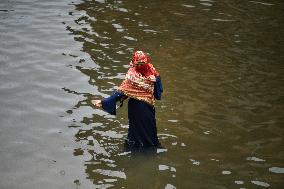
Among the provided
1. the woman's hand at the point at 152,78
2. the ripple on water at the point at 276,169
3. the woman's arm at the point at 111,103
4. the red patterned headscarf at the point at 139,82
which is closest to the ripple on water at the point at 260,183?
the ripple on water at the point at 276,169

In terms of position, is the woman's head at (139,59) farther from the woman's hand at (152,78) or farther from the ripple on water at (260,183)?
the ripple on water at (260,183)

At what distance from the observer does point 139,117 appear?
6414 mm

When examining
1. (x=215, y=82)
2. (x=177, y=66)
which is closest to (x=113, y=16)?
(x=177, y=66)

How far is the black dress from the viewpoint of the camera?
6.34 m

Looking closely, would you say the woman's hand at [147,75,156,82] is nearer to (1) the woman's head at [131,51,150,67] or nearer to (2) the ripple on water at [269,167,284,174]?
(1) the woman's head at [131,51,150,67]

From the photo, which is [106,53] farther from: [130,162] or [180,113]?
[130,162]

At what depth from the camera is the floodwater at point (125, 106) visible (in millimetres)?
6352

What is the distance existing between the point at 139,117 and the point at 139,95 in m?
A: 0.41

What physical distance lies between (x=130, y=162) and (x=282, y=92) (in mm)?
4807

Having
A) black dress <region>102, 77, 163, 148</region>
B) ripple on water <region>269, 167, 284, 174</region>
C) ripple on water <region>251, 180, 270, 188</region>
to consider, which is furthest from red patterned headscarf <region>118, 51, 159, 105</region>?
ripple on water <region>269, 167, 284, 174</region>

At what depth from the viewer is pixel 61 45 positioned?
11.3 metres

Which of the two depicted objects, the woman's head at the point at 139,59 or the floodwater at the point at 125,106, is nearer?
the woman's head at the point at 139,59

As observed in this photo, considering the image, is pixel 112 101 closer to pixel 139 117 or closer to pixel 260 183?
pixel 139 117

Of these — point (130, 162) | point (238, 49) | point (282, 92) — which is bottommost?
point (130, 162)
